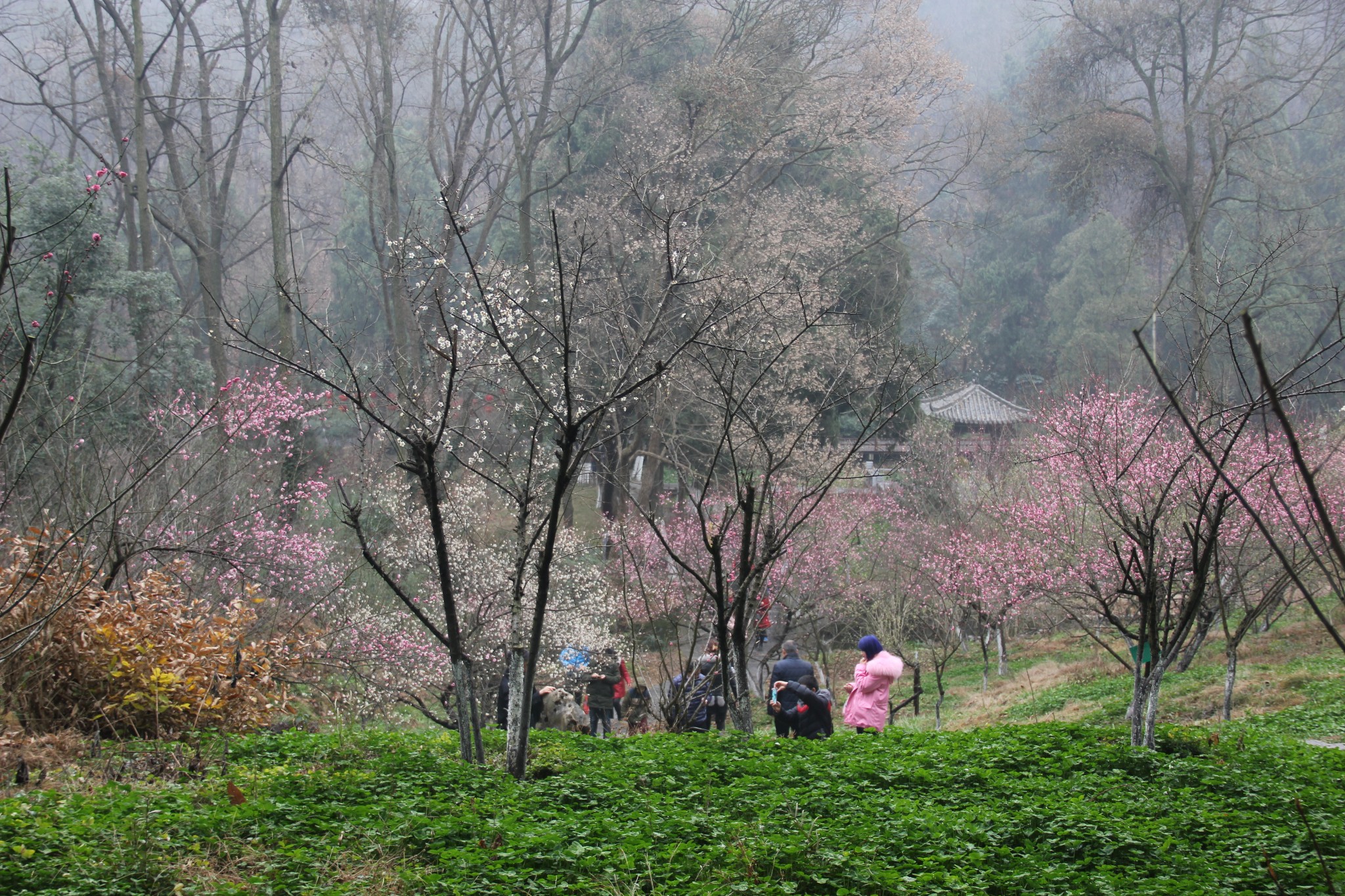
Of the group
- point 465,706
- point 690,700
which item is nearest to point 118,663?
point 465,706

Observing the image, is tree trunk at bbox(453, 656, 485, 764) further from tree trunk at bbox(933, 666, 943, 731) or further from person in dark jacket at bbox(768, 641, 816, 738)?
tree trunk at bbox(933, 666, 943, 731)

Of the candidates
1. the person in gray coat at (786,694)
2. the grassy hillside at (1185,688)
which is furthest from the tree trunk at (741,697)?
the grassy hillside at (1185,688)

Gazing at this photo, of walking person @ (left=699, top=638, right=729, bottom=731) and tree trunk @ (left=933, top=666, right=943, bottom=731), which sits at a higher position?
walking person @ (left=699, top=638, right=729, bottom=731)

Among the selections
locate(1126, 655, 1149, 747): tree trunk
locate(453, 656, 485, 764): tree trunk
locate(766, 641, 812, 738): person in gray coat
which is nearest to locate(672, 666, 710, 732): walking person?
locate(766, 641, 812, 738): person in gray coat

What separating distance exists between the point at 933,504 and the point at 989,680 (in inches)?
215

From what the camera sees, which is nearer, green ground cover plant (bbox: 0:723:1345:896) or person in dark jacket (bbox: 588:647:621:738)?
green ground cover plant (bbox: 0:723:1345:896)

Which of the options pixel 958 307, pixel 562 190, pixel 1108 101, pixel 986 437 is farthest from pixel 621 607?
pixel 958 307

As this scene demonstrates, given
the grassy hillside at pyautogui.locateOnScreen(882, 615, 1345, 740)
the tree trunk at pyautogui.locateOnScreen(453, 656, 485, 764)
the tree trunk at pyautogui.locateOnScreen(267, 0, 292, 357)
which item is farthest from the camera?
the tree trunk at pyautogui.locateOnScreen(267, 0, 292, 357)

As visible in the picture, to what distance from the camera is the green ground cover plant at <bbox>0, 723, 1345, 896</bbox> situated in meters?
3.55

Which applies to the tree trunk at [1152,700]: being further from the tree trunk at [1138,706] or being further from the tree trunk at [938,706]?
the tree trunk at [938,706]

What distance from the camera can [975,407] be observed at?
35469 millimetres

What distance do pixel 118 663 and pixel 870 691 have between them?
20.3 feet

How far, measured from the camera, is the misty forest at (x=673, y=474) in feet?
14.1

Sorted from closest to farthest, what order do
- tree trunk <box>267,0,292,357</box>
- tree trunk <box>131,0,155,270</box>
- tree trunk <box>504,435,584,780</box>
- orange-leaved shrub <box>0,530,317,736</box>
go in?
tree trunk <box>504,435,584,780</box> → orange-leaved shrub <box>0,530,317,736</box> → tree trunk <box>131,0,155,270</box> → tree trunk <box>267,0,292,357</box>
